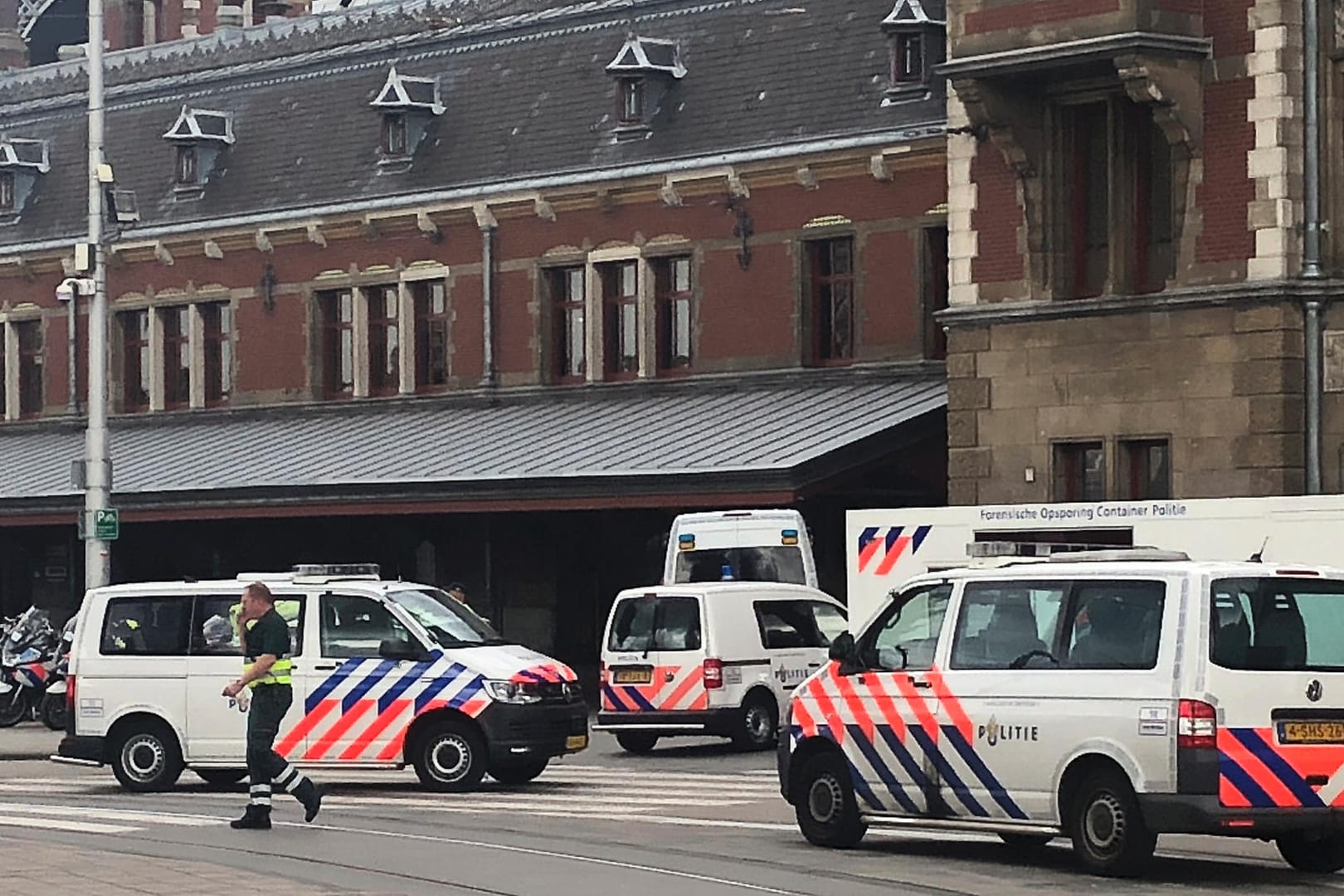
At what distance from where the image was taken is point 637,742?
102 ft

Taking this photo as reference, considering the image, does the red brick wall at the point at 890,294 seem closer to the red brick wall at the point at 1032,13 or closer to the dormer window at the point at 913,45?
the dormer window at the point at 913,45

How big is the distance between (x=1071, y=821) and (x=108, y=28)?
52076 millimetres

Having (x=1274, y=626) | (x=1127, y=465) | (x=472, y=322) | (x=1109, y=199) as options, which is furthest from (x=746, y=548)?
(x=1274, y=626)

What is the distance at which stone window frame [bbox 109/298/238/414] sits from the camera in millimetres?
49375

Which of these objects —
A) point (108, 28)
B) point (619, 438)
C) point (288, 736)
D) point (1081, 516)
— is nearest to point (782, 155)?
point (619, 438)

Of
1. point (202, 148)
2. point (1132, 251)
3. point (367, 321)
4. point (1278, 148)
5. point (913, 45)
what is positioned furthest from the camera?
point (202, 148)

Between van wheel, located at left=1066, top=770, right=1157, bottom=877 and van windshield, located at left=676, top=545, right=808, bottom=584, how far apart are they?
17.3m

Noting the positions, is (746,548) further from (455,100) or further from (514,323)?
(455,100)

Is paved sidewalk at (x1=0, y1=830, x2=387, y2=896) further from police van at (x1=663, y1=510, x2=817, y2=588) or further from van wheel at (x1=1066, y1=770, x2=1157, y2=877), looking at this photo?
police van at (x1=663, y1=510, x2=817, y2=588)

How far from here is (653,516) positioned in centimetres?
4219

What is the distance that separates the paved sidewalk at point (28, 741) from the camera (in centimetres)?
3144

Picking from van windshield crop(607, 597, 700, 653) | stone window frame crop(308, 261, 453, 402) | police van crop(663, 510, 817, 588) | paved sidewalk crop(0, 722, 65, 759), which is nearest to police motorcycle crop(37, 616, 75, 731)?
paved sidewalk crop(0, 722, 65, 759)

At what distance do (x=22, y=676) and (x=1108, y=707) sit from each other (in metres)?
21.9

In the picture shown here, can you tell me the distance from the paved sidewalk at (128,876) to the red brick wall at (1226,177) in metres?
17.2
